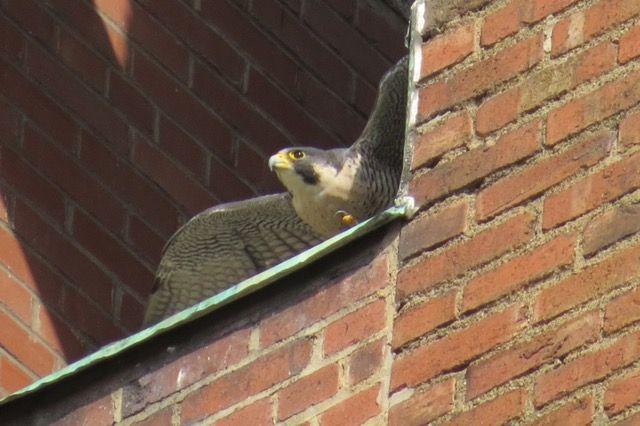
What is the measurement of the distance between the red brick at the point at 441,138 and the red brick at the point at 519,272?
0.35 meters

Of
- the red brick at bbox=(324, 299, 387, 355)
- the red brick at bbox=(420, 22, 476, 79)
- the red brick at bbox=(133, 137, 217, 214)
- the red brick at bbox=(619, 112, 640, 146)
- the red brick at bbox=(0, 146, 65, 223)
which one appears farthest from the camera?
the red brick at bbox=(133, 137, 217, 214)

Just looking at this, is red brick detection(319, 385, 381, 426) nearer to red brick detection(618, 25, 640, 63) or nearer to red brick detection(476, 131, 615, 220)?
red brick detection(476, 131, 615, 220)

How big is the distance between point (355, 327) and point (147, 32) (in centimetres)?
245

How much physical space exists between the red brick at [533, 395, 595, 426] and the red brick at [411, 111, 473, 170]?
27.9 inches

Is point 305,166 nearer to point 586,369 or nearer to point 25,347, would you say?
point 25,347

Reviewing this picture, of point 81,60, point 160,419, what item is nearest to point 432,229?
point 160,419

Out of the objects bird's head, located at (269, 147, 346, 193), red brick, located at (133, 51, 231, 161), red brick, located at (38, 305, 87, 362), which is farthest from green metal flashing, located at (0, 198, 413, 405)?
red brick, located at (133, 51, 231, 161)

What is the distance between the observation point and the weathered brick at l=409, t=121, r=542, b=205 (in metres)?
5.25

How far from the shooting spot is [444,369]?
516cm

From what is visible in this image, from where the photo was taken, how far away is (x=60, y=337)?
719 centimetres

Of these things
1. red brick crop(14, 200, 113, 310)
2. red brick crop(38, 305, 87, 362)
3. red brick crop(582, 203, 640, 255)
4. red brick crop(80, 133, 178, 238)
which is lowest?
red brick crop(582, 203, 640, 255)

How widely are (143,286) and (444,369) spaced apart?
94.7 inches

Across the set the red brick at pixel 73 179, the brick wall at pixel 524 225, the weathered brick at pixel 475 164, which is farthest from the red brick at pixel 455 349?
the red brick at pixel 73 179

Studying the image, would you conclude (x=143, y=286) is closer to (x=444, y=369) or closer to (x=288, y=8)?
(x=288, y=8)
